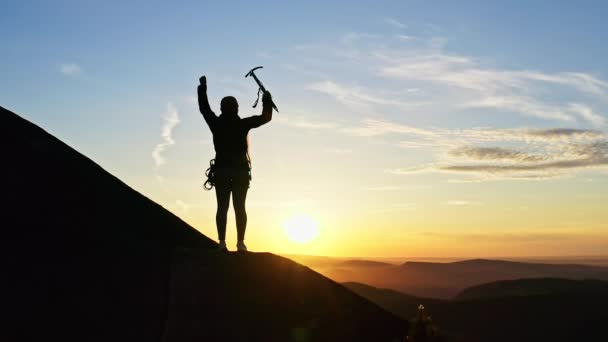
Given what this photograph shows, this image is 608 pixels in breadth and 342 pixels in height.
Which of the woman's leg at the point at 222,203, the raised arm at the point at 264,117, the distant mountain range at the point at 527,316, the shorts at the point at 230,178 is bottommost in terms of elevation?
the distant mountain range at the point at 527,316

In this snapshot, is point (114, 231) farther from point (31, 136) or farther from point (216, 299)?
point (31, 136)

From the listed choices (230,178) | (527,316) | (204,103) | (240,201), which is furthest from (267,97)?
(527,316)

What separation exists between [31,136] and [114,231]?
5.01 meters

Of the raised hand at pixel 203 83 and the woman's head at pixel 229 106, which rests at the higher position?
the raised hand at pixel 203 83

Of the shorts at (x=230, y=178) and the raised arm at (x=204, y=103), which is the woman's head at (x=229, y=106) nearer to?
the raised arm at (x=204, y=103)

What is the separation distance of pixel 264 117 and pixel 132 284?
400cm

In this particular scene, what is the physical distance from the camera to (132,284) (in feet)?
42.1

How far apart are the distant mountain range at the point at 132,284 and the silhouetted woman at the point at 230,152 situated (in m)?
1.25

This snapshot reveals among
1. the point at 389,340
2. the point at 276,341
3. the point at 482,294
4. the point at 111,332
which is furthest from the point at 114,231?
the point at 482,294

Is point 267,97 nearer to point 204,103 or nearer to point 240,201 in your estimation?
point 204,103

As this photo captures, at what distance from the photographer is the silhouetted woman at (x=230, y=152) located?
1261 centimetres

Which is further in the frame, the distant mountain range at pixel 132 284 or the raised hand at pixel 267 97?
the raised hand at pixel 267 97

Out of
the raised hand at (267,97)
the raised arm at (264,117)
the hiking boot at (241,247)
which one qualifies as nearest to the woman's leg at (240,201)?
the hiking boot at (241,247)

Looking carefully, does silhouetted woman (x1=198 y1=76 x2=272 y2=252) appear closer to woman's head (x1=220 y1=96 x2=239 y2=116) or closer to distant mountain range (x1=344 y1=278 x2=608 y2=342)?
woman's head (x1=220 y1=96 x2=239 y2=116)
